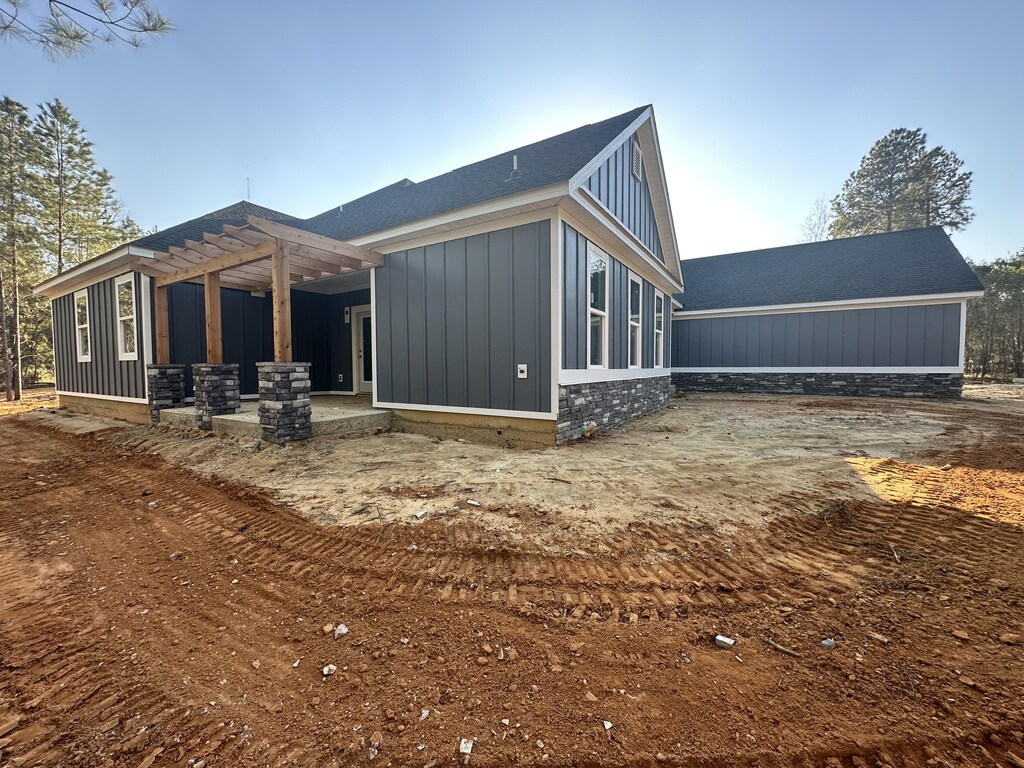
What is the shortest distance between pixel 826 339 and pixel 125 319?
18.9 metres

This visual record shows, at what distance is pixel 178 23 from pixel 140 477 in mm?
4776

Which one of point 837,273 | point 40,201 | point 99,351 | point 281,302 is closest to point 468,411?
point 281,302

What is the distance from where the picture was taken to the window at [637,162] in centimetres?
815

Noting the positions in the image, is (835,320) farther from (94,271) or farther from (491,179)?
(94,271)

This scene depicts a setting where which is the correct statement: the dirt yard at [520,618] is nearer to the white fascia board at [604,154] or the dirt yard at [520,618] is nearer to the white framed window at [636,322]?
the white fascia board at [604,154]

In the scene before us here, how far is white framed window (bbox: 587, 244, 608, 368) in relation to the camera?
6.49 meters

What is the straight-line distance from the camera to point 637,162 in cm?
835

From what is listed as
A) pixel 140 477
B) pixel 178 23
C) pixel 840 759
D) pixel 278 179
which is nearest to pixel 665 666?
pixel 840 759

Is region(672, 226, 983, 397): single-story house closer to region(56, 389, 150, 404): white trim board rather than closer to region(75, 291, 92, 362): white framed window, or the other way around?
region(56, 389, 150, 404): white trim board

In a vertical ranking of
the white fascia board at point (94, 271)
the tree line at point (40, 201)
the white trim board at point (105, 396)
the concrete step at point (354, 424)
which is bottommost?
the concrete step at point (354, 424)

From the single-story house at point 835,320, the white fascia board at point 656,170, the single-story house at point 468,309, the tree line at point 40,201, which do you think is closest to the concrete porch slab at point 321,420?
the single-story house at point 468,309

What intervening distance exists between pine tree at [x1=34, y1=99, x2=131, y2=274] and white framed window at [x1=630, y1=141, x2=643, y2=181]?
20.5 metres

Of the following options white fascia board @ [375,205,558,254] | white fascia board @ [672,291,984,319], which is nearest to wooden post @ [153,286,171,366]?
white fascia board @ [375,205,558,254]

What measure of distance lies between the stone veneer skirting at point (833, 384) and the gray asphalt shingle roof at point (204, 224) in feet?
49.1
